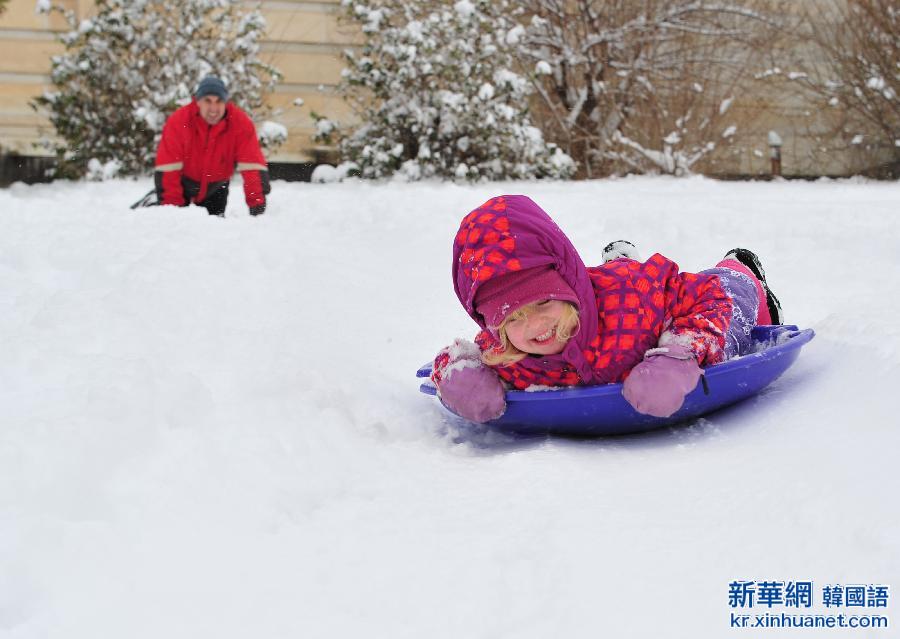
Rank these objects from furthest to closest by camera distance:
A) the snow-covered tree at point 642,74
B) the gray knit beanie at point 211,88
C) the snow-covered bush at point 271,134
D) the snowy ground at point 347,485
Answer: the snow-covered tree at point 642,74 < the snow-covered bush at point 271,134 < the gray knit beanie at point 211,88 < the snowy ground at point 347,485

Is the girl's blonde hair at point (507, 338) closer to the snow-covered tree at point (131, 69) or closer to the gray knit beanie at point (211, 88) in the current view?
the gray knit beanie at point (211, 88)

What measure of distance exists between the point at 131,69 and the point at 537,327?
703cm

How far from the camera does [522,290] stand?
195 cm

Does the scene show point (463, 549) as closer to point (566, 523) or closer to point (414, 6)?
point (566, 523)

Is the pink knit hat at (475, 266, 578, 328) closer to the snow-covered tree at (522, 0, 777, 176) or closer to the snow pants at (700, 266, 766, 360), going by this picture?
the snow pants at (700, 266, 766, 360)

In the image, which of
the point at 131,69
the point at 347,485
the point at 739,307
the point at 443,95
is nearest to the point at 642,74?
the point at 443,95

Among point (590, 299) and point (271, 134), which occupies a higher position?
point (271, 134)

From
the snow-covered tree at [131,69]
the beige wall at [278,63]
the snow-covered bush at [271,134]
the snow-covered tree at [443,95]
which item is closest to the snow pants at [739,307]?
the snow-covered tree at [443,95]

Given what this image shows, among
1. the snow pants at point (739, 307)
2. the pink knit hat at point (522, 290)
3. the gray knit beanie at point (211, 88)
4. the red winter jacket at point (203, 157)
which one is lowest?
the snow pants at point (739, 307)

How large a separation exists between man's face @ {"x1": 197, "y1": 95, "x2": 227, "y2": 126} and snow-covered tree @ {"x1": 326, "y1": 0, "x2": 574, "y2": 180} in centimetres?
211

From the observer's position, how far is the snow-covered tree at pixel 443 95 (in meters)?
7.30

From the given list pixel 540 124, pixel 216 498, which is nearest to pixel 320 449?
pixel 216 498

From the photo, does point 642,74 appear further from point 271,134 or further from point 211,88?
point 211,88

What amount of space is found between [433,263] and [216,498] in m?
2.85
